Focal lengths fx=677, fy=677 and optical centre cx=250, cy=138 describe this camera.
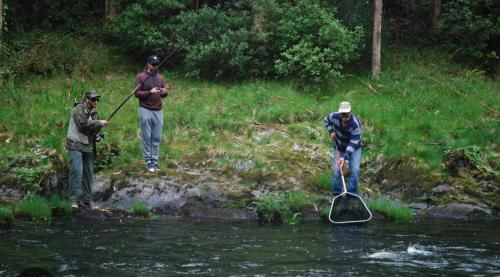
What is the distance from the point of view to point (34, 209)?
Answer: 11.7m

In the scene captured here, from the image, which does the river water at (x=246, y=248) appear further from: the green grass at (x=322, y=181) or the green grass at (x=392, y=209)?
the green grass at (x=322, y=181)

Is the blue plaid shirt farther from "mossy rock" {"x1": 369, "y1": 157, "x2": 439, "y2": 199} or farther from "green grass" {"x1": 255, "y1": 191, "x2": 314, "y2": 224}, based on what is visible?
"mossy rock" {"x1": 369, "y1": 157, "x2": 439, "y2": 199}

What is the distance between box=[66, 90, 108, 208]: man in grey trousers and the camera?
1186 centimetres

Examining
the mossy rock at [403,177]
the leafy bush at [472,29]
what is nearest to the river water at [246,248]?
the mossy rock at [403,177]

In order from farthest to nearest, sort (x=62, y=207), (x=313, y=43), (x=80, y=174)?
(x=313, y=43)
(x=80, y=174)
(x=62, y=207)

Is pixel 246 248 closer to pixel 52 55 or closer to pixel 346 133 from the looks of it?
pixel 346 133

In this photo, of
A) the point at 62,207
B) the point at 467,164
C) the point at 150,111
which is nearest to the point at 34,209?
the point at 62,207

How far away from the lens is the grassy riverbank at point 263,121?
13773mm

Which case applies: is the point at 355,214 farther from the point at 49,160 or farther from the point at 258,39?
the point at 258,39

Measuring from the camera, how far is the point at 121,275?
25.9 ft

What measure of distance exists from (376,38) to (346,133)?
651cm

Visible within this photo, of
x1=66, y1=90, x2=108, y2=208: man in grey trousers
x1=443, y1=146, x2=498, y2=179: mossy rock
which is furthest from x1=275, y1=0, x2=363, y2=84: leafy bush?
x1=66, y1=90, x2=108, y2=208: man in grey trousers

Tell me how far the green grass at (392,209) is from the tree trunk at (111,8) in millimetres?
11055

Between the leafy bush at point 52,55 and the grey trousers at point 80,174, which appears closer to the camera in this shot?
the grey trousers at point 80,174
